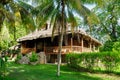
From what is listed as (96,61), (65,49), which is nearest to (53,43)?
(65,49)

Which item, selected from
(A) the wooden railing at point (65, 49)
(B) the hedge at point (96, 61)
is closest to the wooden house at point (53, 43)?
(A) the wooden railing at point (65, 49)

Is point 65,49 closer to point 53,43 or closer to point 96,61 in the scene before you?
point 53,43

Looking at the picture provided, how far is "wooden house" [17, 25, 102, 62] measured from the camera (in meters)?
35.2

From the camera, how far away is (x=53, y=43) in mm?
38594

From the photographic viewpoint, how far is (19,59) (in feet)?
115

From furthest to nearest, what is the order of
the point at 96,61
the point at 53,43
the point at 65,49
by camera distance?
1. the point at 53,43
2. the point at 65,49
3. the point at 96,61

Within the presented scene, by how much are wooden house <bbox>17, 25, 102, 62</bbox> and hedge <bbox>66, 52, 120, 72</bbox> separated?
454 cm

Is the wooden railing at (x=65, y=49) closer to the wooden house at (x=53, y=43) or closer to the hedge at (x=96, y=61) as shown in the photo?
the wooden house at (x=53, y=43)

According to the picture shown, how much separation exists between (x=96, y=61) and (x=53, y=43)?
12154 mm

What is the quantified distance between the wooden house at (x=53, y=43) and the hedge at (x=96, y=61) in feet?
14.9

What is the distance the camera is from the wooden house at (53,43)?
35194 mm

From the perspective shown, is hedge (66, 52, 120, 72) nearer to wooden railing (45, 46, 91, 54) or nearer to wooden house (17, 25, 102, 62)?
wooden railing (45, 46, 91, 54)

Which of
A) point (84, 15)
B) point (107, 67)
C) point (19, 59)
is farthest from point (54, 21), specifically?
point (19, 59)

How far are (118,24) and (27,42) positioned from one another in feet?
48.1
